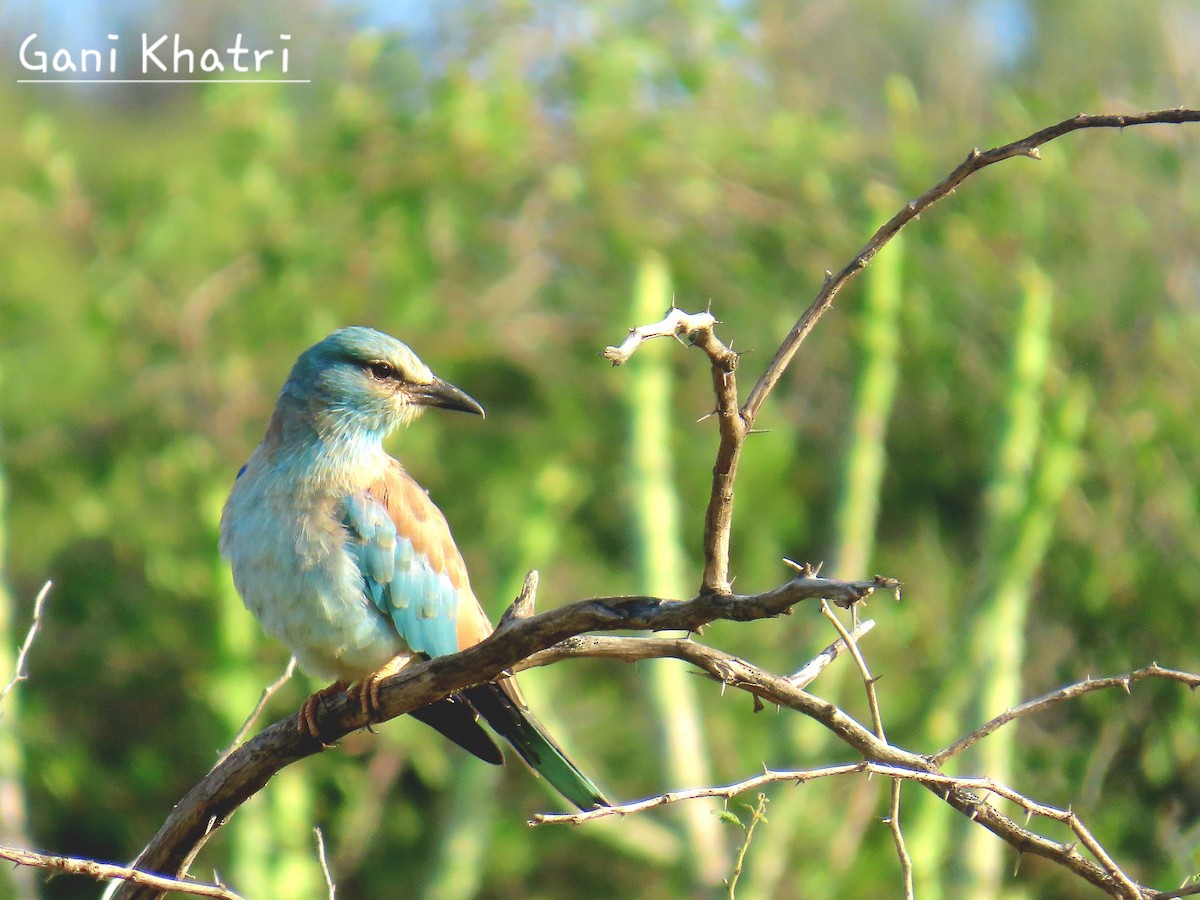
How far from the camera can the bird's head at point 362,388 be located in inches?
161

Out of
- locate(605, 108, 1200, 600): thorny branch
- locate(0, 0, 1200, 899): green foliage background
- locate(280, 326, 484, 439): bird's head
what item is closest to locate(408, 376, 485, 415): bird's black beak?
locate(280, 326, 484, 439): bird's head

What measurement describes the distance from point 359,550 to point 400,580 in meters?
0.14

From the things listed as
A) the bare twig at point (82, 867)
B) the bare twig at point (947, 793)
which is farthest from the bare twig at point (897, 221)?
the bare twig at point (82, 867)

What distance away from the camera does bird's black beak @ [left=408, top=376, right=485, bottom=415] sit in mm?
4270

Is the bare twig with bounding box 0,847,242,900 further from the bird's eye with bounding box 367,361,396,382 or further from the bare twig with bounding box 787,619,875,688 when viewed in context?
the bird's eye with bounding box 367,361,396,382

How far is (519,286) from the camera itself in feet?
28.8

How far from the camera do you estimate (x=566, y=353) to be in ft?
29.2

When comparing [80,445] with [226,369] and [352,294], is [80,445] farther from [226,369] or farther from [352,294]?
[352,294]

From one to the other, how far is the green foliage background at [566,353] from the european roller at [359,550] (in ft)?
10.5

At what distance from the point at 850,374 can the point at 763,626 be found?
6.31ft

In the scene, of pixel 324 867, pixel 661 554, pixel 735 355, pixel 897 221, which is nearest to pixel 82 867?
pixel 324 867

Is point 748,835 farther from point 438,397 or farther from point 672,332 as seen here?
point 438,397

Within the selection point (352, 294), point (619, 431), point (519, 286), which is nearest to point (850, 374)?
point (619, 431)

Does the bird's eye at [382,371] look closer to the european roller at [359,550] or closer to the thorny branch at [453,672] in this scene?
the european roller at [359,550]
